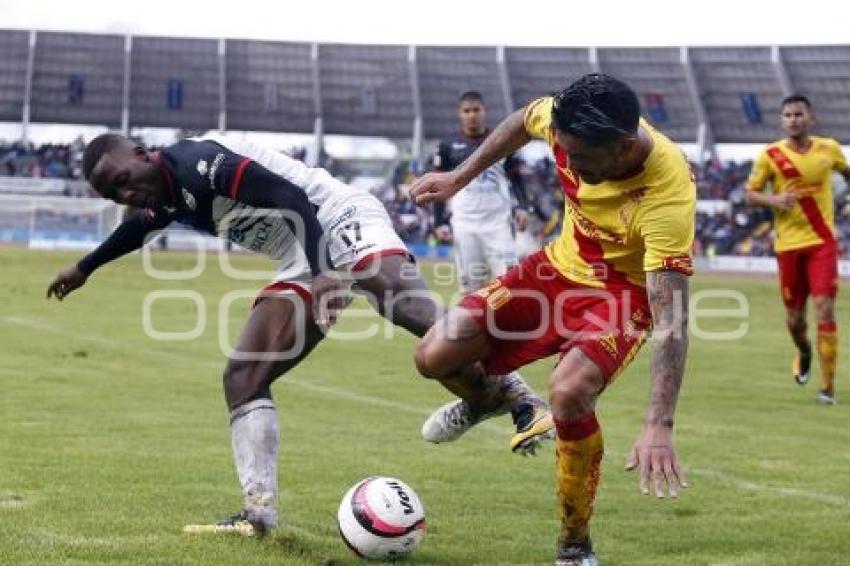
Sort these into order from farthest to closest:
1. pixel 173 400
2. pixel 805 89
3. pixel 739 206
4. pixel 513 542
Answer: pixel 805 89, pixel 739 206, pixel 173 400, pixel 513 542

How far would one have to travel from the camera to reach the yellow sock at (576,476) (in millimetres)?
5711

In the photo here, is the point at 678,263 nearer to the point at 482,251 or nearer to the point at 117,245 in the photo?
the point at 117,245

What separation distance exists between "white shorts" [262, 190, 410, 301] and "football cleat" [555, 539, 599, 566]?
1686 mm

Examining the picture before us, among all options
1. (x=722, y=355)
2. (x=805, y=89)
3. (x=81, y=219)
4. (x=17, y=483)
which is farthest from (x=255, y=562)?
(x=805, y=89)

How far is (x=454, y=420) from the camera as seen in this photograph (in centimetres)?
709

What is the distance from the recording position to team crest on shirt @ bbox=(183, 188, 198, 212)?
20.7ft

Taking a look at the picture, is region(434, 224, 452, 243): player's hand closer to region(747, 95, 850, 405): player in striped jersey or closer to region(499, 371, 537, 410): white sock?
region(747, 95, 850, 405): player in striped jersey

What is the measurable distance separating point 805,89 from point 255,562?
185 ft

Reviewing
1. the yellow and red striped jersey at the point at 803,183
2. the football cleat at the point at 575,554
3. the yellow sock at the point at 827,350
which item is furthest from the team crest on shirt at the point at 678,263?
the yellow and red striped jersey at the point at 803,183

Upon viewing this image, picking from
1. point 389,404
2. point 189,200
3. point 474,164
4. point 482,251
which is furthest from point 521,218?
point 189,200

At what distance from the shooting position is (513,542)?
631 centimetres

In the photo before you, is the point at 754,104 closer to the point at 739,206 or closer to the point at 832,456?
the point at 739,206

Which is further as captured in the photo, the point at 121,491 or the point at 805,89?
the point at 805,89

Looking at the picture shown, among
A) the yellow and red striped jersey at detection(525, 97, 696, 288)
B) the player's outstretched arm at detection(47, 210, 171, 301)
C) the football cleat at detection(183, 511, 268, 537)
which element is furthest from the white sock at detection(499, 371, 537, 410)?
the player's outstretched arm at detection(47, 210, 171, 301)
